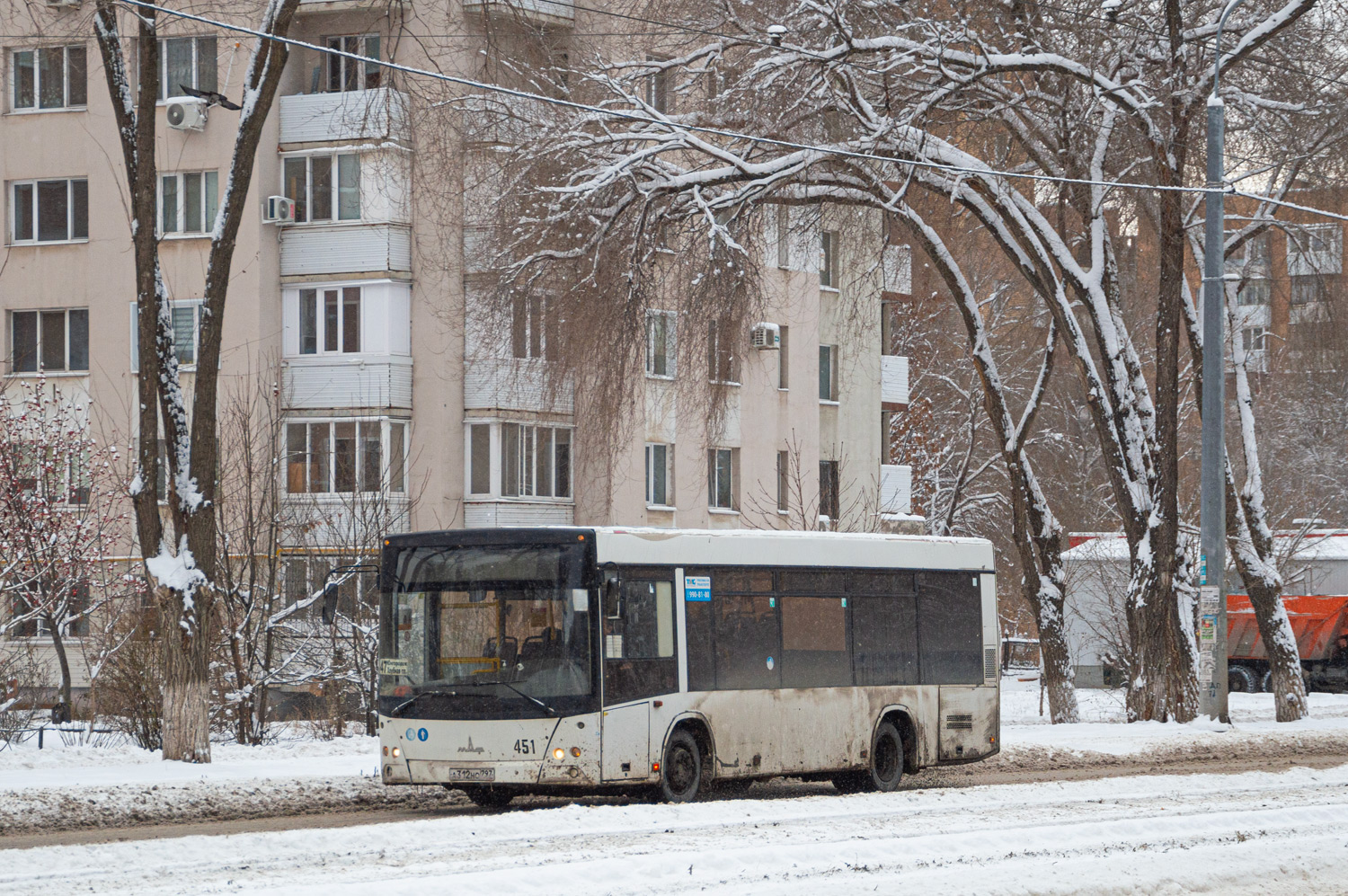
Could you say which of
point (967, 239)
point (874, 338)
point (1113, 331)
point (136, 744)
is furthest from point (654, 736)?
point (874, 338)

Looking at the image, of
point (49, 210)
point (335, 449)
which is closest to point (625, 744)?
point (335, 449)

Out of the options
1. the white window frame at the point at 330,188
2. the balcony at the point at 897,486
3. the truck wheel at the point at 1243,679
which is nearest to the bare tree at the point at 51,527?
the white window frame at the point at 330,188

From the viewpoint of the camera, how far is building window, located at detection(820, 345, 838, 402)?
169 ft

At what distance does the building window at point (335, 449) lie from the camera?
131 feet

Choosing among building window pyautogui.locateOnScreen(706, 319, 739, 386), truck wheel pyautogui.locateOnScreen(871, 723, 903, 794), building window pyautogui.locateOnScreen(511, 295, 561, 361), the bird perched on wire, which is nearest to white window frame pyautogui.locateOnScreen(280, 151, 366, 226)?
the bird perched on wire

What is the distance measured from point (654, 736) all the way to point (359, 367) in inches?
981

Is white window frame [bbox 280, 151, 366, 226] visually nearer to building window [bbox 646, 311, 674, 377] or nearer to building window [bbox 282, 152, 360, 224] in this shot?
building window [bbox 282, 152, 360, 224]

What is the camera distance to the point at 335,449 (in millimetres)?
40062

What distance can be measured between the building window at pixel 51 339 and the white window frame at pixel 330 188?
214 inches

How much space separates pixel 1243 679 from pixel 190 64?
2976cm

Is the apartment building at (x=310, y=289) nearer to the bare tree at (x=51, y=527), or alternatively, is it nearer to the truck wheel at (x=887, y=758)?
the bare tree at (x=51, y=527)

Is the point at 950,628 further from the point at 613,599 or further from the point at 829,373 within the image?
the point at 829,373

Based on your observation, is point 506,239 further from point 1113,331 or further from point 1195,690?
point 1195,690

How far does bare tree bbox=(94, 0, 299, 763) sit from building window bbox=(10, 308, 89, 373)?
22.9 m
